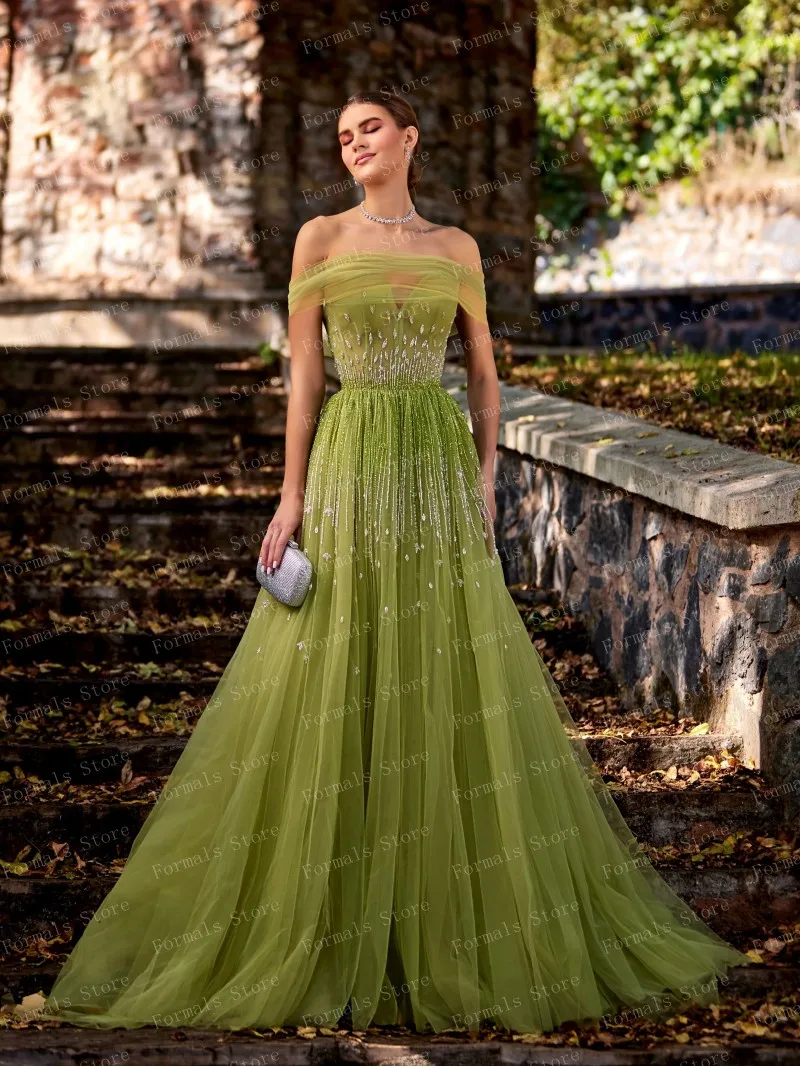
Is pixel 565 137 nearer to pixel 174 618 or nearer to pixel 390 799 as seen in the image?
pixel 174 618

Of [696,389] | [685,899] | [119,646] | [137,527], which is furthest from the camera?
[696,389]

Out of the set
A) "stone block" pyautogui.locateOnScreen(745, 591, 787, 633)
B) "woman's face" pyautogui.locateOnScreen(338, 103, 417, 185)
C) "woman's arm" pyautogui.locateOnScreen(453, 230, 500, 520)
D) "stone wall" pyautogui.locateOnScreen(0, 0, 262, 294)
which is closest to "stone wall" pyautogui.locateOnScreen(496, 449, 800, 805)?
"stone block" pyautogui.locateOnScreen(745, 591, 787, 633)

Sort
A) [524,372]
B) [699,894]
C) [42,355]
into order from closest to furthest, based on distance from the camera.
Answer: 1. [699,894]
2. [524,372]
3. [42,355]

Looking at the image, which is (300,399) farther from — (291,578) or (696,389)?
(696,389)

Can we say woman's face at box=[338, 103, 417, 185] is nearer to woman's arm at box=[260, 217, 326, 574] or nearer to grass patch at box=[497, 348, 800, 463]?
woman's arm at box=[260, 217, 326, 574]

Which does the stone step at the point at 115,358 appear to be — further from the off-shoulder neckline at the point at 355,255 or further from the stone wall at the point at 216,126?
the off-shoulder neckline at the point at 355,255

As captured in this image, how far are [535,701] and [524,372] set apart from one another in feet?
16.4

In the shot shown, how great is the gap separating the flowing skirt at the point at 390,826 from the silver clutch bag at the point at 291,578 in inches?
1.6

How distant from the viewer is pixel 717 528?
3.96m

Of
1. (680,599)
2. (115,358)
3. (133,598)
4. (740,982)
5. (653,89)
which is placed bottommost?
(740,982)

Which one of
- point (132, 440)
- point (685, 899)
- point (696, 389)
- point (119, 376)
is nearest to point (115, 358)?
point (119, 376)

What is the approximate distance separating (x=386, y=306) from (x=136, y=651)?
2.26 metres

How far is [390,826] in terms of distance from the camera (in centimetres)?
296

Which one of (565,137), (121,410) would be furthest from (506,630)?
(565,137)
